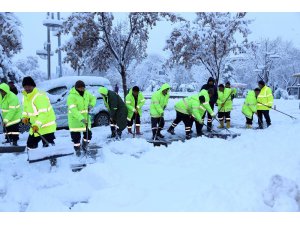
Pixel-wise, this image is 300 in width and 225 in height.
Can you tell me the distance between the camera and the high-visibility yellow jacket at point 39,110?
6039 millimetres

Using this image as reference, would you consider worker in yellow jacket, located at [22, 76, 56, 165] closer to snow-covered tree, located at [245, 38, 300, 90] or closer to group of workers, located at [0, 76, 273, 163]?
group of workers, located at [0, 76, 273, 163]

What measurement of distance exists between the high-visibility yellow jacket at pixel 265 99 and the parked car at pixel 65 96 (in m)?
5.14

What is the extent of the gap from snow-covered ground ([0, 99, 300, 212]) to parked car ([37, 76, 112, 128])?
155 inches

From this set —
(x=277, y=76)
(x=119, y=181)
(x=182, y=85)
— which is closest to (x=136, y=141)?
(x=119, y=181)

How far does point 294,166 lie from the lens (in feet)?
17.0

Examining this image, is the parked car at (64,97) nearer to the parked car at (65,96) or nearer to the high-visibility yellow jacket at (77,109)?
the parked car at (65,96)

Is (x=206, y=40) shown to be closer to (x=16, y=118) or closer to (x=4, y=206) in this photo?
(x=16, y=118)

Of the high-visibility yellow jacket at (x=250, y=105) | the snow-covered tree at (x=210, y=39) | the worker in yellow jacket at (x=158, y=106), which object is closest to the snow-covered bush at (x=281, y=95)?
the snow-covered tree at (x=210, y=39)

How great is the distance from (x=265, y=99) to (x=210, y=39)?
665 cm

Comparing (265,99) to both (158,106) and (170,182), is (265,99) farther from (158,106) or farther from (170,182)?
(170,182)

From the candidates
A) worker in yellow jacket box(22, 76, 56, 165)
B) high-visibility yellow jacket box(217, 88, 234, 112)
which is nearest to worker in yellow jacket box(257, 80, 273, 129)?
high-visibility yellow jacket box(217, 88, 234, 112)

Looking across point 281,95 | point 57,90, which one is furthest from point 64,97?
point 281,95

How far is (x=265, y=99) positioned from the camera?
11.1 meters

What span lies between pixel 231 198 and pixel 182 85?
69206 millimetres
